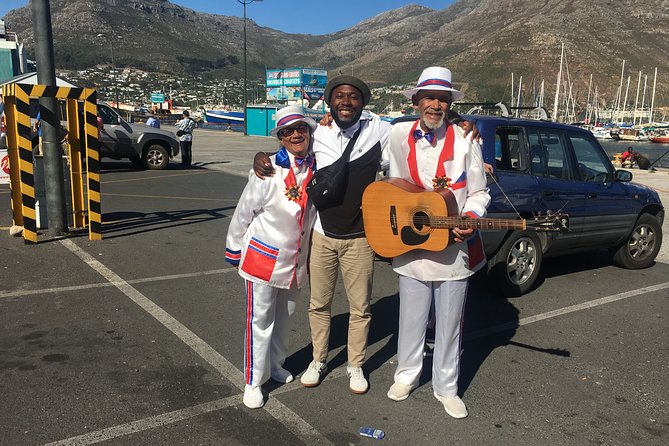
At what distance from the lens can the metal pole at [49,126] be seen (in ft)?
23.3

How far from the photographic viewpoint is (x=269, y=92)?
56688 millimetres

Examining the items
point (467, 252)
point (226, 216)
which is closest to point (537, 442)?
point (467, 252)

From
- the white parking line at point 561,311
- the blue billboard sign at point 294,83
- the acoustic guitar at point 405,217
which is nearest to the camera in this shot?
the acoustic guitar at point 405,217

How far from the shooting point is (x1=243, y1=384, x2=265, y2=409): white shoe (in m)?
3.32

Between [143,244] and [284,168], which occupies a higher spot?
[284,168]

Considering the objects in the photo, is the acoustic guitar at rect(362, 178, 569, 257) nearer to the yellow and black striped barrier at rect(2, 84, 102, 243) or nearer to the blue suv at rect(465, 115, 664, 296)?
the blue suv at rect(465, 115, 664, 296)

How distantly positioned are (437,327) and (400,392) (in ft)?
1.59

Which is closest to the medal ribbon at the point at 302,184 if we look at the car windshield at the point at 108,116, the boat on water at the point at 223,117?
the car windshield at the point at 108,116

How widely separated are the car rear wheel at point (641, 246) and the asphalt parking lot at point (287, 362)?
0.63ft

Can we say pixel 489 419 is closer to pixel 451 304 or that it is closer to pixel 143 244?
pixel 451 304

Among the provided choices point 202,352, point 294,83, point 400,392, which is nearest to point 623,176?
point 400,392

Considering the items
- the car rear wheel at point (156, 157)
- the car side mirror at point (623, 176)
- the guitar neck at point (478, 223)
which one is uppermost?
the guitar neck at point (478, 223)

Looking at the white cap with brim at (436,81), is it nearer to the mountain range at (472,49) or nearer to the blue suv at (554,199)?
the blue suv at (554,199)

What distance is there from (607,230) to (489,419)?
394 centimetres
